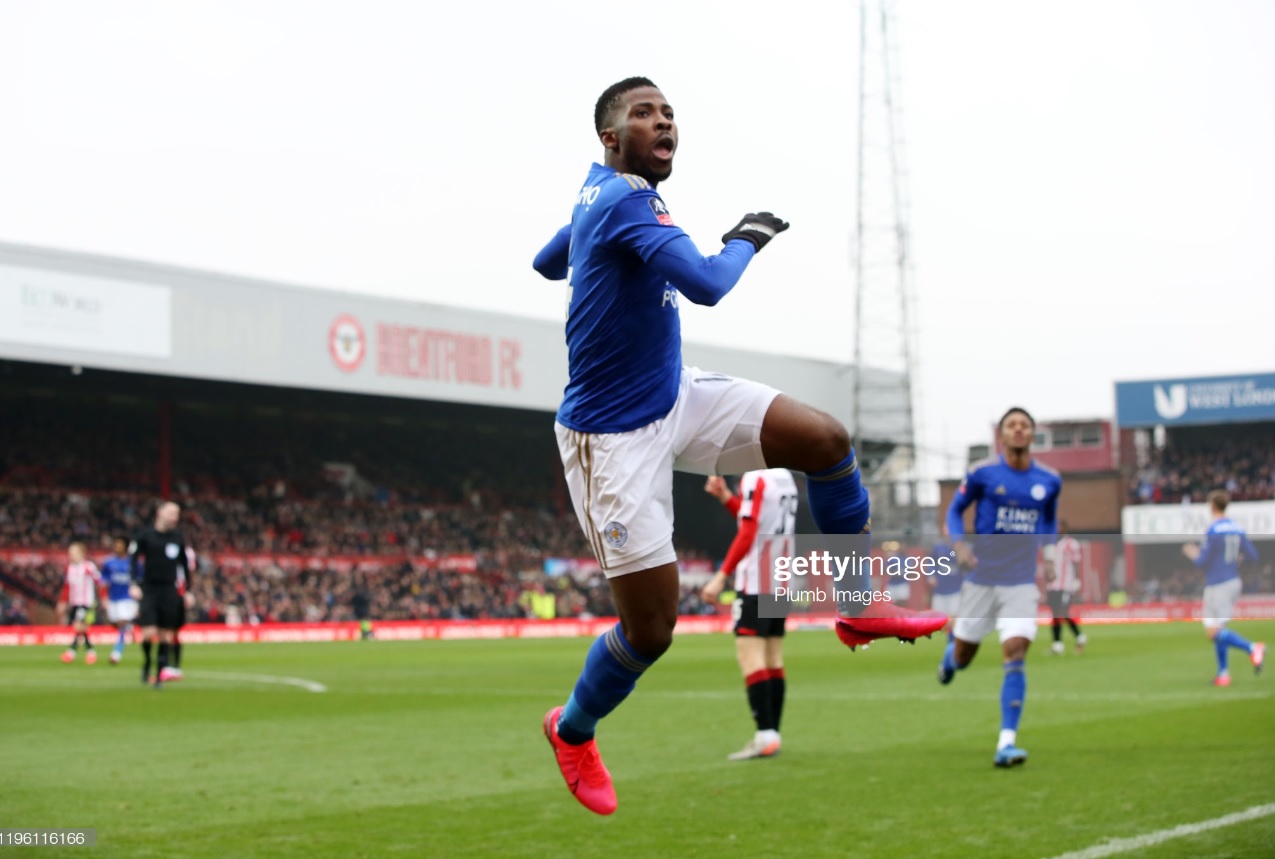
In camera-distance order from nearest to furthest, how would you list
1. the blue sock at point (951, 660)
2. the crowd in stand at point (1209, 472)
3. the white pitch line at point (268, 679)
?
the blue sock at point (951, 660)
the white pitch line at point (268, 679)
the crowd in stand at point (1209, 472)

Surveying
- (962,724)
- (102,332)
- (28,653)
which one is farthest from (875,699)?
(102,332)

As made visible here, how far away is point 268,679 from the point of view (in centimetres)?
1975

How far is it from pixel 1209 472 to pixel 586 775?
192ft

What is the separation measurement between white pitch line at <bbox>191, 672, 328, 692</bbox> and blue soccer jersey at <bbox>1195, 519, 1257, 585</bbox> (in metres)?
10.3

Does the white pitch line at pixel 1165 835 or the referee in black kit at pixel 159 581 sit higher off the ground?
the referee in black kit at pixel 159 581

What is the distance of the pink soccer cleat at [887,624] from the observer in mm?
5246

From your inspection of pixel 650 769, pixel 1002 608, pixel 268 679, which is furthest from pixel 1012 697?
pixel 268 679

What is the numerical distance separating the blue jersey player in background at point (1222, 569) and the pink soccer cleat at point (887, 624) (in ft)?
9.58

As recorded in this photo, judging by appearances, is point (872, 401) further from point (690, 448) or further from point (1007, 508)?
point (690, 448)

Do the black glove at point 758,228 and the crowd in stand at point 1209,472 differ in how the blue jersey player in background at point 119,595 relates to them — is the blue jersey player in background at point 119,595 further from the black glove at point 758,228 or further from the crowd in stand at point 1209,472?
the crowd in stand at point 1209,472

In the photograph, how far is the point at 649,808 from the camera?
8164 millimetres

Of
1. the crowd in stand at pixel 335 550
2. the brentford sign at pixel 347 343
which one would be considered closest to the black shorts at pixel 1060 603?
the crowd in stand at pixel 335 550

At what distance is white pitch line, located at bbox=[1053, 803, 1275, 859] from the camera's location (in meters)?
6.45

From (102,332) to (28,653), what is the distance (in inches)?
422
